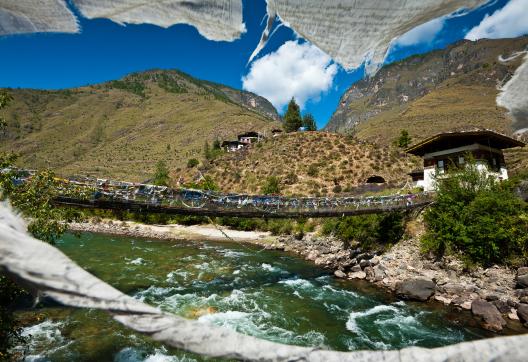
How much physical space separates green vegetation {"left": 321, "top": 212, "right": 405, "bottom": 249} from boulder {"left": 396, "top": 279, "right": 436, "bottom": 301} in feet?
23.4

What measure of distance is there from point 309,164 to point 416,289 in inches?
1695

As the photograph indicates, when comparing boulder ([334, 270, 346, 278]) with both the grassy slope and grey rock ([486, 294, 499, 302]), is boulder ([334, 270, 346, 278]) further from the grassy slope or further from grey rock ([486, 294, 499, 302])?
the grassy slope

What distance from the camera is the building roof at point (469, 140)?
2327 cm

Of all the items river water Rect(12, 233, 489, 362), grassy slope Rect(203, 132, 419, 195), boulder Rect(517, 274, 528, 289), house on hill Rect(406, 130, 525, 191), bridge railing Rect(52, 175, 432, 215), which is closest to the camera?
river water Rect(12, 233, 489, 362)

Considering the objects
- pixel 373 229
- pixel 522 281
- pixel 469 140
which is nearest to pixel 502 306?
pixel 522 281

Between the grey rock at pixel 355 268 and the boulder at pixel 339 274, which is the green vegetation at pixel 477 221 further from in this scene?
the boulder at pixel 339 274

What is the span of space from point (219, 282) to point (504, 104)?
1854 cm

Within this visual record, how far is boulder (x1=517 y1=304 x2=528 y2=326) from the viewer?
503 inches

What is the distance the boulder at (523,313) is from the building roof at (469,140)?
44.3 ft

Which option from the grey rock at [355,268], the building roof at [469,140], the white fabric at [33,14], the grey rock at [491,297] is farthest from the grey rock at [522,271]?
the white fabric at [33,14]

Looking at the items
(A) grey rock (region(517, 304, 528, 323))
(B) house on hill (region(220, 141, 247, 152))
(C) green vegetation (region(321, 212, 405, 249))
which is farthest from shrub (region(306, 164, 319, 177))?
(A) grey rock (region(517, 304, 528, 323))

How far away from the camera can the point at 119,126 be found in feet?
546

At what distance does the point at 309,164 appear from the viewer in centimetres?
5856

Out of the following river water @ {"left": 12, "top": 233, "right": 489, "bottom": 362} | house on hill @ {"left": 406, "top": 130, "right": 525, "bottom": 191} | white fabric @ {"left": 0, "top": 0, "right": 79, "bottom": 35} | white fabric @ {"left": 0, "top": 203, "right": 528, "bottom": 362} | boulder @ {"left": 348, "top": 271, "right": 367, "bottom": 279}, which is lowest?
river water @ {"left": 12, "top": 233, "right": 489, "bottom": 362}
